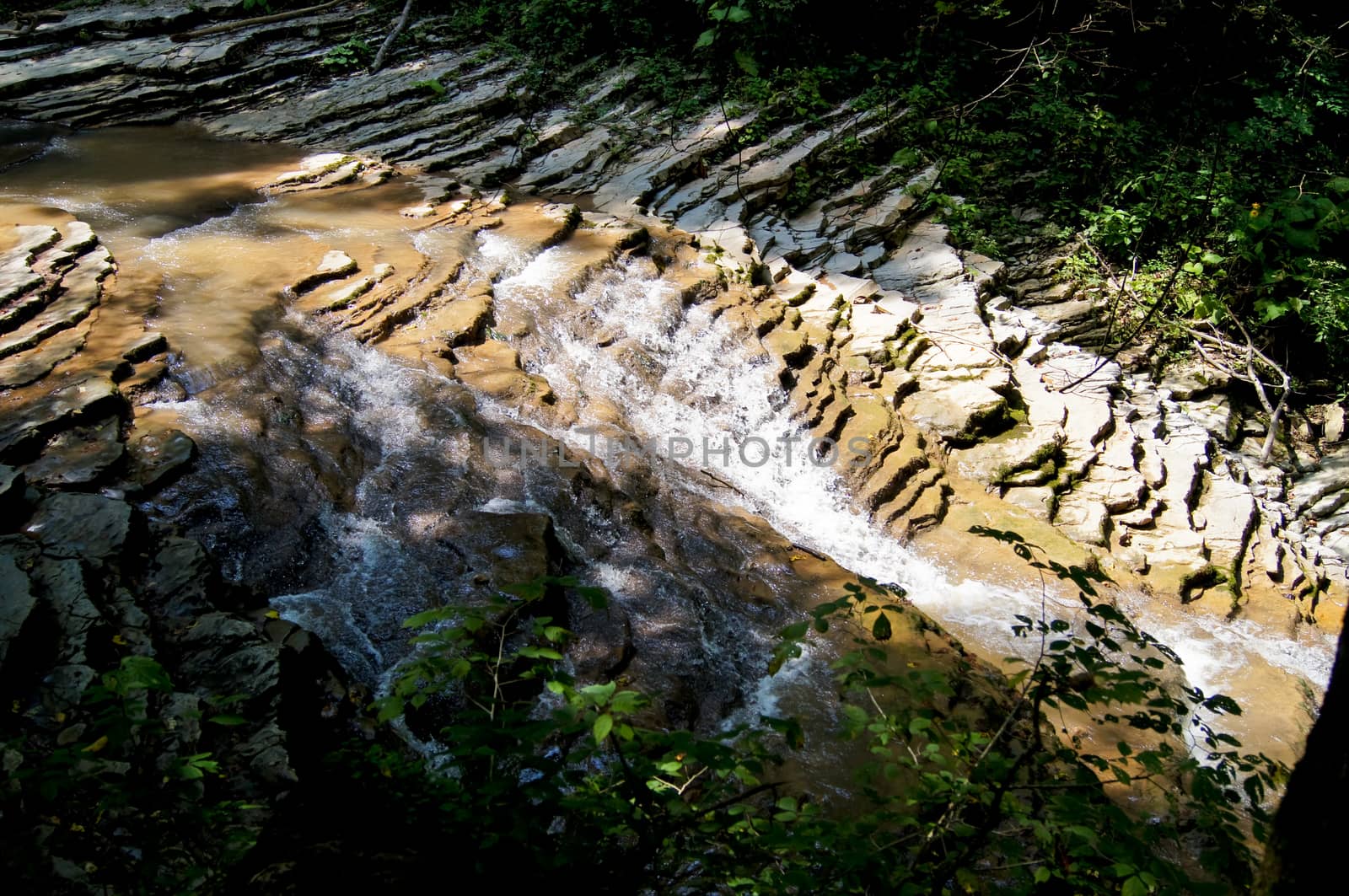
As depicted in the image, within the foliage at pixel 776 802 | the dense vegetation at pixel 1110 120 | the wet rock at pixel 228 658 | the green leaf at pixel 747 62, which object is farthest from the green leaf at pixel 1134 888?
the green leaf at pixel 747 62

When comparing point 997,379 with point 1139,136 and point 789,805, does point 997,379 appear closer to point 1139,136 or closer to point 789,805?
point 1139,136

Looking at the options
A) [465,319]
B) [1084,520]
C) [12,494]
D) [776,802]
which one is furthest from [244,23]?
[776,802]

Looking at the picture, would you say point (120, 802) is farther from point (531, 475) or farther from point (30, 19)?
point (30, 19)

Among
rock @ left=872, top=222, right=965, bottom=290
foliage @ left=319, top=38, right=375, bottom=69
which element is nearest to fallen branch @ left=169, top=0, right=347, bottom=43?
foliage @ left=319, top=38, right=375, bottom=69

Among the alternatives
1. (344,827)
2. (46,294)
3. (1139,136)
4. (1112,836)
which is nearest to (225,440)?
(46,294)

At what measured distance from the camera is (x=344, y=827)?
2379mm

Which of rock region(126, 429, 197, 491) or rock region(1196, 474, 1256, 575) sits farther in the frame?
rock region(1196, 474, 1256, 575)

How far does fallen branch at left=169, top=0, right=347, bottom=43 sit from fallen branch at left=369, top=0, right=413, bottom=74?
1.33 m

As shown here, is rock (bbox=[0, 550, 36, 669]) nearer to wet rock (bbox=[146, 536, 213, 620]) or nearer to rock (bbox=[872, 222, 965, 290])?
wet rock (bbox=[146, 536, 213, 620])

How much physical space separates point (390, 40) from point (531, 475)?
9462 mm

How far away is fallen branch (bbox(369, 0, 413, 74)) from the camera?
11.5m

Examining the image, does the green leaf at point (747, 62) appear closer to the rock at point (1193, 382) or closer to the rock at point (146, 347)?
the rock at point (1193, 382)

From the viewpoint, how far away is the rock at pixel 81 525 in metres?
3.43

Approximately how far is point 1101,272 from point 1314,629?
4.21 meters
